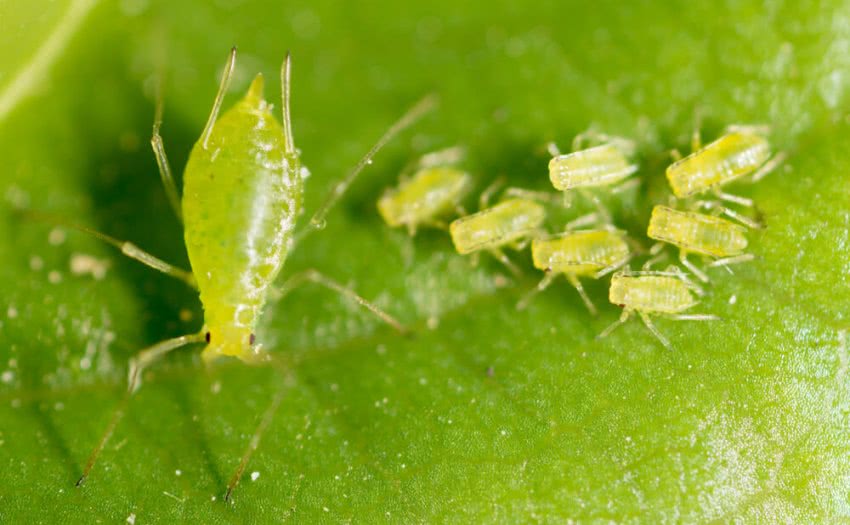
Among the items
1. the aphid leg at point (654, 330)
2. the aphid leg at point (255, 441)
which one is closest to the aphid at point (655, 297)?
the aphid leg at point (654, 330)

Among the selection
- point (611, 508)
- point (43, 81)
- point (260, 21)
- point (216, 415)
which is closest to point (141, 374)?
point (216, 415)

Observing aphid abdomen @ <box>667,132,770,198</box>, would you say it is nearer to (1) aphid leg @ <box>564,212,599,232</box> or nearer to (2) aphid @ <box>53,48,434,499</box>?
(1) aphid leg @ <box>564,212,599,232</box>

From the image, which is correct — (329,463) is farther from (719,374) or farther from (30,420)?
(719,374)

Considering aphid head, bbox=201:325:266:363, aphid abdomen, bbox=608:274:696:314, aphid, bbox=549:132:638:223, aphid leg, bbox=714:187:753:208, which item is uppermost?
aphid, bbox=549:132:638:223

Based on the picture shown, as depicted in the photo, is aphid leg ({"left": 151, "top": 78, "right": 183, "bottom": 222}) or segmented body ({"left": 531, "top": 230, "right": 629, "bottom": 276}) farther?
aphid leg ({"left": 151, "top": 78, "right": 183, "bottom": 222})

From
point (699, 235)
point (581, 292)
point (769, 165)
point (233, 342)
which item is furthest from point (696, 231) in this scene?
point (233, 342)

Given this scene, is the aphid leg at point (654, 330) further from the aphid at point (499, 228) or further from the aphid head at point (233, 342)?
the aphid head at point (233, 342)

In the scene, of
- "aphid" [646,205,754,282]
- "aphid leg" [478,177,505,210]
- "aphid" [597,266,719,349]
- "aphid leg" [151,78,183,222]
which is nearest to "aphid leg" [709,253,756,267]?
"aphid" [646,205,754,282]
